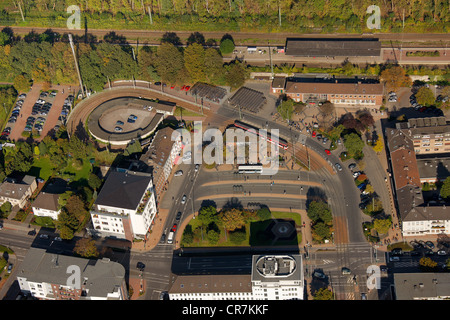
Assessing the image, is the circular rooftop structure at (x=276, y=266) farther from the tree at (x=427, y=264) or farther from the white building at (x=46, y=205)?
the white building at (x=46, y=205)

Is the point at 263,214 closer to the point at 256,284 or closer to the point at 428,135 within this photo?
the point at 256,284

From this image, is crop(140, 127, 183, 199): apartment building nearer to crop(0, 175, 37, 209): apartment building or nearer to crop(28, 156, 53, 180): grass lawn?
crop(28, 156, 53, 180): grass lawn

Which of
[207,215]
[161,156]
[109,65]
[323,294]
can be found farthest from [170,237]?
[109,65]

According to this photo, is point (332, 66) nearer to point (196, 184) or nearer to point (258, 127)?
point (258, 127)

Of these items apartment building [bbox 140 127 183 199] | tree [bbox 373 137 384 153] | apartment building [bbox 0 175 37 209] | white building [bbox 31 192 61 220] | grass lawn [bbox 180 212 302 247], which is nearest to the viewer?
grass lawn [bbox 180 212 302 247]

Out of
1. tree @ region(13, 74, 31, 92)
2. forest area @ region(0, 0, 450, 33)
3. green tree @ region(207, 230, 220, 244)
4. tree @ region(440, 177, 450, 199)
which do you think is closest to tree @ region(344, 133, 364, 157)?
tree @ region(440, 177, 450, 199)

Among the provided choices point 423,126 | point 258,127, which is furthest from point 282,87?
point 423,126
